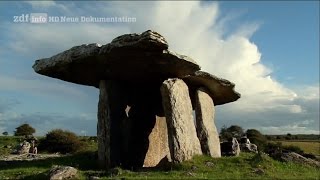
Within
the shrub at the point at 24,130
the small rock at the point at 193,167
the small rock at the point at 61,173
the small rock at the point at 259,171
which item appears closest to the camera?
the small rock at the point at 61,173

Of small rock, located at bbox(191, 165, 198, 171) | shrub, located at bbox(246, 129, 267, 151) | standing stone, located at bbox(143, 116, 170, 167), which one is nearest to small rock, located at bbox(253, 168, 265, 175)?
small rock, located at bbox(191, 165, 198, 171)

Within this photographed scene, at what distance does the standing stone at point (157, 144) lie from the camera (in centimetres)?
2678

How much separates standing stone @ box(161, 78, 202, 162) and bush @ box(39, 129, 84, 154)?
21.7 m

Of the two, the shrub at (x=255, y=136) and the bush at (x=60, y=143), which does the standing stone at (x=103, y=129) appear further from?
the shrub at (x=255, y=136)

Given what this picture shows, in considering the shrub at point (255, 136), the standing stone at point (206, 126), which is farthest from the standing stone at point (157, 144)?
the shrub at point (255, 136)

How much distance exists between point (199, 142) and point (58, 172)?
31.1 feet

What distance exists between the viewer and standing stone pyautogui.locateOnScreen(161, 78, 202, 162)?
70.4 ft

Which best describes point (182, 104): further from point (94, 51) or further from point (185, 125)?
point (94, 51)

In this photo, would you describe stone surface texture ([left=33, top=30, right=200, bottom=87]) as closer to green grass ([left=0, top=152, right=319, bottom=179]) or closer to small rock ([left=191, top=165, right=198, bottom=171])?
green grass ([left=0, top=152, right=319, bottom=179])

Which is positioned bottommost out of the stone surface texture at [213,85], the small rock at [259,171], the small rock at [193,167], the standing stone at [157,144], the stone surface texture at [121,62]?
the small rock at [259,171]

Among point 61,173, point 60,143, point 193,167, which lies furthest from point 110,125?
point 60,143

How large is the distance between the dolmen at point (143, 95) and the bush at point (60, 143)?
17703mm

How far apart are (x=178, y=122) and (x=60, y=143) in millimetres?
25164

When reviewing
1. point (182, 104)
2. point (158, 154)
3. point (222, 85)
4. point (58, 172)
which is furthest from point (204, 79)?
point (58, 172)
